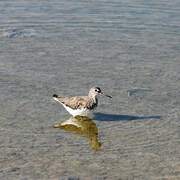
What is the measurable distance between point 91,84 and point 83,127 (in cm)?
330

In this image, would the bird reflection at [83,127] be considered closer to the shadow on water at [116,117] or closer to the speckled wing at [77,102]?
the shadow on water at [116,117]

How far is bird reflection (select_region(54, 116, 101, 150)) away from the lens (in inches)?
612

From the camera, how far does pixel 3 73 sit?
19.9 m

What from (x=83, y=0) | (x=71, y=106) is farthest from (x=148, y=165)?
(x=83, y=0)

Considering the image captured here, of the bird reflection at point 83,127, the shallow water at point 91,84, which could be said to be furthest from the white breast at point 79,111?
the shallow water at point 91,84

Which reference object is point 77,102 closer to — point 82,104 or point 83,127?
point 82,104

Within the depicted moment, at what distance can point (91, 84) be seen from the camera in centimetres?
1942

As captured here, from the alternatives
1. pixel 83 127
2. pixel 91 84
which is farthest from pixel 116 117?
pixel 91 84

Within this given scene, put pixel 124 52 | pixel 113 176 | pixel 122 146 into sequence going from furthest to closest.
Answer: pixel 124 52 → pixel 122 146 → pixel 113 176

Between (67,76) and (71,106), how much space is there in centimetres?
370

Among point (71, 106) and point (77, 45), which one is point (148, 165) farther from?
point (77, 45)

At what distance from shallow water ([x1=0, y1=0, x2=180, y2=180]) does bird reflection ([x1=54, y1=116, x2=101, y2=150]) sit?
19cm

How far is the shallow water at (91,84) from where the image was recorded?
553 inches

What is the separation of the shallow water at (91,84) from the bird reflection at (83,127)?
0.62 feet
